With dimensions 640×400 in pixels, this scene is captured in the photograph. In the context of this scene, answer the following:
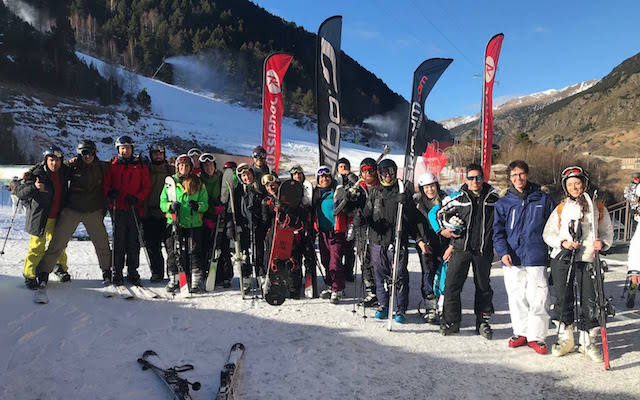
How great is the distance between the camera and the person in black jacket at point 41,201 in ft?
15.9

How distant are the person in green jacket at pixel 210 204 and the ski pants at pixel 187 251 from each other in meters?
0.19

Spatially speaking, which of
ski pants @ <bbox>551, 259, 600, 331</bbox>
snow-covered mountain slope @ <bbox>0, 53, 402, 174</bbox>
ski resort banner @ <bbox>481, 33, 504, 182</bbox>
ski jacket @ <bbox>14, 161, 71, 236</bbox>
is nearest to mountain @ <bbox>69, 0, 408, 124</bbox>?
snow-covered mountain slope @ <bbox>0, 53, 402, 174</bbox>

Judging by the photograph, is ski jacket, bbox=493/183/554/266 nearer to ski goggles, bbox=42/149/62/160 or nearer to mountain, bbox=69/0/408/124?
ski goggles, bbox=42/149/62/160

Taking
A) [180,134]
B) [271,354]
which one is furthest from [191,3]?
[271,354]

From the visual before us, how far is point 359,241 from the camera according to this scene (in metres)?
5.05

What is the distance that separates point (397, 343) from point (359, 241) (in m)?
1.41

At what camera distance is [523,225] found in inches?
153

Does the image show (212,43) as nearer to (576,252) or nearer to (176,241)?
(176,241)

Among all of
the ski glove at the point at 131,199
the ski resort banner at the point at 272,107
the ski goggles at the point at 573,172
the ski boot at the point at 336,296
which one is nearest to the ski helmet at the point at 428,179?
the ski goggles at the point at 573,172

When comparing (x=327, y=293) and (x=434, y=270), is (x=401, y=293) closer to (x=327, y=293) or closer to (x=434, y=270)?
(x=434, y=270)

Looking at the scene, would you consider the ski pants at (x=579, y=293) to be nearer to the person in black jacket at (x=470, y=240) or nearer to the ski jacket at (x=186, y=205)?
the person in black jacket at (x=470, y=240)

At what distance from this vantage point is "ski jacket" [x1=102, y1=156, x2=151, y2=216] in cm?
544

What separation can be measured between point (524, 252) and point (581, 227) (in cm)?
54

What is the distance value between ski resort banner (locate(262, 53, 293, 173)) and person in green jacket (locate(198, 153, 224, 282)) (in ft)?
10.2
